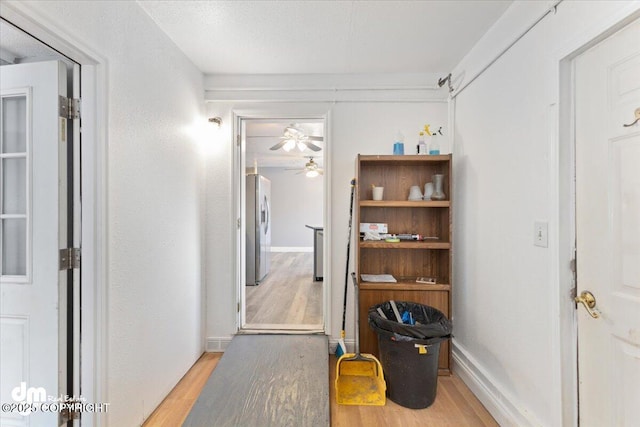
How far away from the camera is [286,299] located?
3.65 m

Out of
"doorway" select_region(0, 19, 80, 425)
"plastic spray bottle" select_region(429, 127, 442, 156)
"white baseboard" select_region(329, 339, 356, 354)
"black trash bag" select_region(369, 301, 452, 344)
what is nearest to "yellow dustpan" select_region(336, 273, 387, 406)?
"black trash bag" select_region(369, 301, 452, 344)

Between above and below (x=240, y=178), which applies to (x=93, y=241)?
below

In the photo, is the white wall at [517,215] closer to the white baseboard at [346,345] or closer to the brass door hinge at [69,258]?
the white baseboard at [346,345]

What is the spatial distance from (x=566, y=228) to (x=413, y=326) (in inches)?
38.6

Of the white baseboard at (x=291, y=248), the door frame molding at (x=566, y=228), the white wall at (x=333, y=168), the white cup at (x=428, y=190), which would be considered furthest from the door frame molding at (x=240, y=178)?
the white baseboard at (x=291, y=248)

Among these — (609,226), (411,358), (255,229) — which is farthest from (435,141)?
(255,229)

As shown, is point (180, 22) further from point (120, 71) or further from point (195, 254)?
point (195, 254)

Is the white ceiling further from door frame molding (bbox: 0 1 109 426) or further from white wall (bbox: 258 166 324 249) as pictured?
white wall (bbox: 258 166 324 249)

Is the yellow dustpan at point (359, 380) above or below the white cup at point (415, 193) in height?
below

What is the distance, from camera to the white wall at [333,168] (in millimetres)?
2490

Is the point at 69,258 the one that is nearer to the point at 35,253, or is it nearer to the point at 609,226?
the point at 35,253

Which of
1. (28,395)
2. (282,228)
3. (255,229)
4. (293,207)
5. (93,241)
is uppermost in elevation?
(293,207)

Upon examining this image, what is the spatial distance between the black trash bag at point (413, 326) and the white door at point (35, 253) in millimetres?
1770

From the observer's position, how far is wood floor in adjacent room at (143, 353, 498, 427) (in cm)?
169
